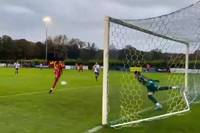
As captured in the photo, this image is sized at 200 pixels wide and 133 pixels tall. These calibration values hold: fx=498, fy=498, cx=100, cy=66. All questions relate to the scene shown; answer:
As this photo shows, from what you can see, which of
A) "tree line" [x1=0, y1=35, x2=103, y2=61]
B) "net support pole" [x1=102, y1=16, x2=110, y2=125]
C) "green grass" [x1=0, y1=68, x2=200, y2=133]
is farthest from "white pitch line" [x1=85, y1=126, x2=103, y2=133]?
"tree line" [x1=0, y1=35, x2=103, y2=61]

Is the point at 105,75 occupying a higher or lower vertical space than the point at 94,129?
higher

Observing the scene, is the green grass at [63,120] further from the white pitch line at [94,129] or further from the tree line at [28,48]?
the tree line at [28,48]

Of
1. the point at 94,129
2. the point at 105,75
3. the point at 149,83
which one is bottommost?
the point at 94,129

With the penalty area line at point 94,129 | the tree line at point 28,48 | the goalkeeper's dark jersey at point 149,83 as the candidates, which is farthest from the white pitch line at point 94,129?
the tree line at point 28,48

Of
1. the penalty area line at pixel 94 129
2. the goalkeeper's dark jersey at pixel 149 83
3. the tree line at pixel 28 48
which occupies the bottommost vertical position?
the penalty area line at pixel 94 129

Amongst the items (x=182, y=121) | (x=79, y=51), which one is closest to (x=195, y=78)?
(x=182, y=121)

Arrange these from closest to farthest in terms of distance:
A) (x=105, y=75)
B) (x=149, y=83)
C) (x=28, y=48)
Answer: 1. (x=105, y=75)
2. (x=149, y=83)
3. (x=28, y=48)

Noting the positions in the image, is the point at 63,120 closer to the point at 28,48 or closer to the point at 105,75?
the point at 105,75

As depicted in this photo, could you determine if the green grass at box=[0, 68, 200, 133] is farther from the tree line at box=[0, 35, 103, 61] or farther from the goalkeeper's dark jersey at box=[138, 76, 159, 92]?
the tree line at box=[0, 35, 103, 61]

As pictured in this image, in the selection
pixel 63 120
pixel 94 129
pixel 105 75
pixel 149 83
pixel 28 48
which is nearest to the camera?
pixel 94 129

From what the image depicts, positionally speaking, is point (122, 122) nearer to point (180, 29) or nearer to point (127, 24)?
point (127, 24)

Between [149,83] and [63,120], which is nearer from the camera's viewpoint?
[63,120]

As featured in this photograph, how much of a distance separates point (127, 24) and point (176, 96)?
655cm

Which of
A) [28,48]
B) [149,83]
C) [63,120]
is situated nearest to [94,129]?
[63,120]
